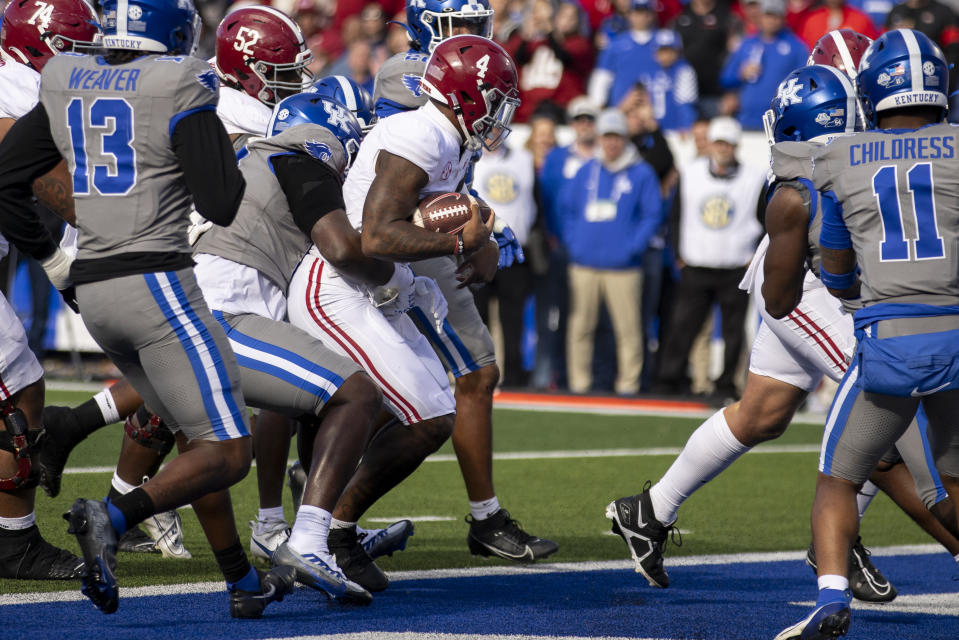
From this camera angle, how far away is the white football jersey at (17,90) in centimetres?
501

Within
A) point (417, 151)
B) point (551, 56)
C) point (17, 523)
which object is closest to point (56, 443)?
point (17, 523)

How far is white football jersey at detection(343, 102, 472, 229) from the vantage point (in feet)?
15.1

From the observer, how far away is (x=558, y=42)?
13953 millimetres

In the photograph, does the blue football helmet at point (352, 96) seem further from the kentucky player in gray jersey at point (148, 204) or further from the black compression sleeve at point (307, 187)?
the kentucky player in gray jersey at point (148, 204)

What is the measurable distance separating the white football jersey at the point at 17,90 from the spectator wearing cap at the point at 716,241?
708 centimetres

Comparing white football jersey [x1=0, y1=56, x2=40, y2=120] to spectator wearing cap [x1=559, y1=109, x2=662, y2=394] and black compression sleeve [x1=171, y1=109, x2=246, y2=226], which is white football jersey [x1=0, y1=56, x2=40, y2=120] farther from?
spectator wearing cap [x1=559, y1=109, x2=662, y2=394]

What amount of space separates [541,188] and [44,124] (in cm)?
842

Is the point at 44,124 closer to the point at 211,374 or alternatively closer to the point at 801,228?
the point at 211,374

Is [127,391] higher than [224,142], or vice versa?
[224,142]

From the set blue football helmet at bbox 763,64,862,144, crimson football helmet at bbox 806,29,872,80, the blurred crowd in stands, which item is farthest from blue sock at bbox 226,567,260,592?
the blurred crowd in stands

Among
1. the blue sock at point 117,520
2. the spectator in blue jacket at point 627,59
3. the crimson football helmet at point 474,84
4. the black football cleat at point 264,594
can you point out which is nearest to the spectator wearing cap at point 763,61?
the spectator in blue jacket at point 627,59

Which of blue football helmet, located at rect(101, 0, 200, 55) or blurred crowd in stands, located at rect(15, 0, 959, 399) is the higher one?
blue football helmet, located at rect(101, 0, 200, 55)

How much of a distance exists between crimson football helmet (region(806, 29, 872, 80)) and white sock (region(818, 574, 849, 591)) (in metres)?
2.21

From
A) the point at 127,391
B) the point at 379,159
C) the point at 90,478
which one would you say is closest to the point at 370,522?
the point at 127,391
